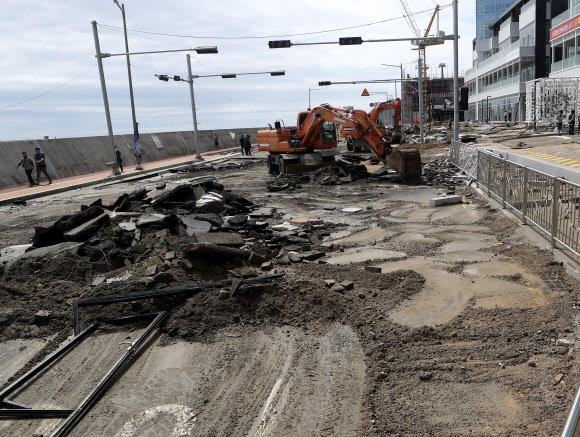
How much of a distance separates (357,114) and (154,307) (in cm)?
1490

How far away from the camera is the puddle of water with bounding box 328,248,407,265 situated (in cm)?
920

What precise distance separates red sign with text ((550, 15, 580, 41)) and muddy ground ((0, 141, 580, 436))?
39718 millimetres

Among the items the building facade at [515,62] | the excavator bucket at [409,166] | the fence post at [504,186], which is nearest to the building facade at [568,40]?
the building facade at [515,62]

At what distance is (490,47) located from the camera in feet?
283

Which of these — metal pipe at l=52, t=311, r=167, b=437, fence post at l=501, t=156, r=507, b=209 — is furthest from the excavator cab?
metal pipe at l=52, t=311, r=167, b=437

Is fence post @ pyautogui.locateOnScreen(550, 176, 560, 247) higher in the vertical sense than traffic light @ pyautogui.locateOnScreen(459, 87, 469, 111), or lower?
lower

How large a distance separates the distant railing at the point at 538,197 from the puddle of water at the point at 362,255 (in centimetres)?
263

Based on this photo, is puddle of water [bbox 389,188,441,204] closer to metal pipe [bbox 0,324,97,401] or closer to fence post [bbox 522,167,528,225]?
fence post [bbox 522,167,528,225]

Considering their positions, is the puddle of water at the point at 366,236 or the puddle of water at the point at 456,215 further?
the puddle of water at the point at 456,215

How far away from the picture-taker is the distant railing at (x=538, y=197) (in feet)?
25.0

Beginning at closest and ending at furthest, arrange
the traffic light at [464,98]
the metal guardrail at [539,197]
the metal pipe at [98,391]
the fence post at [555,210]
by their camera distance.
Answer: the metal pipe at [98,391] < the metal guardrail at [539,197] < the fence post at [555,210] < the traffic light at [464,98]

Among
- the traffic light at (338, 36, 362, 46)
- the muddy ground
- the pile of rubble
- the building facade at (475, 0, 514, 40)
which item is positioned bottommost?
the muddy ground

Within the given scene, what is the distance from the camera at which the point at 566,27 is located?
4353 cm

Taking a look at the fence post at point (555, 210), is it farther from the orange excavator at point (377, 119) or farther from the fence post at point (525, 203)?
the orange excavator at point (377, 119)
